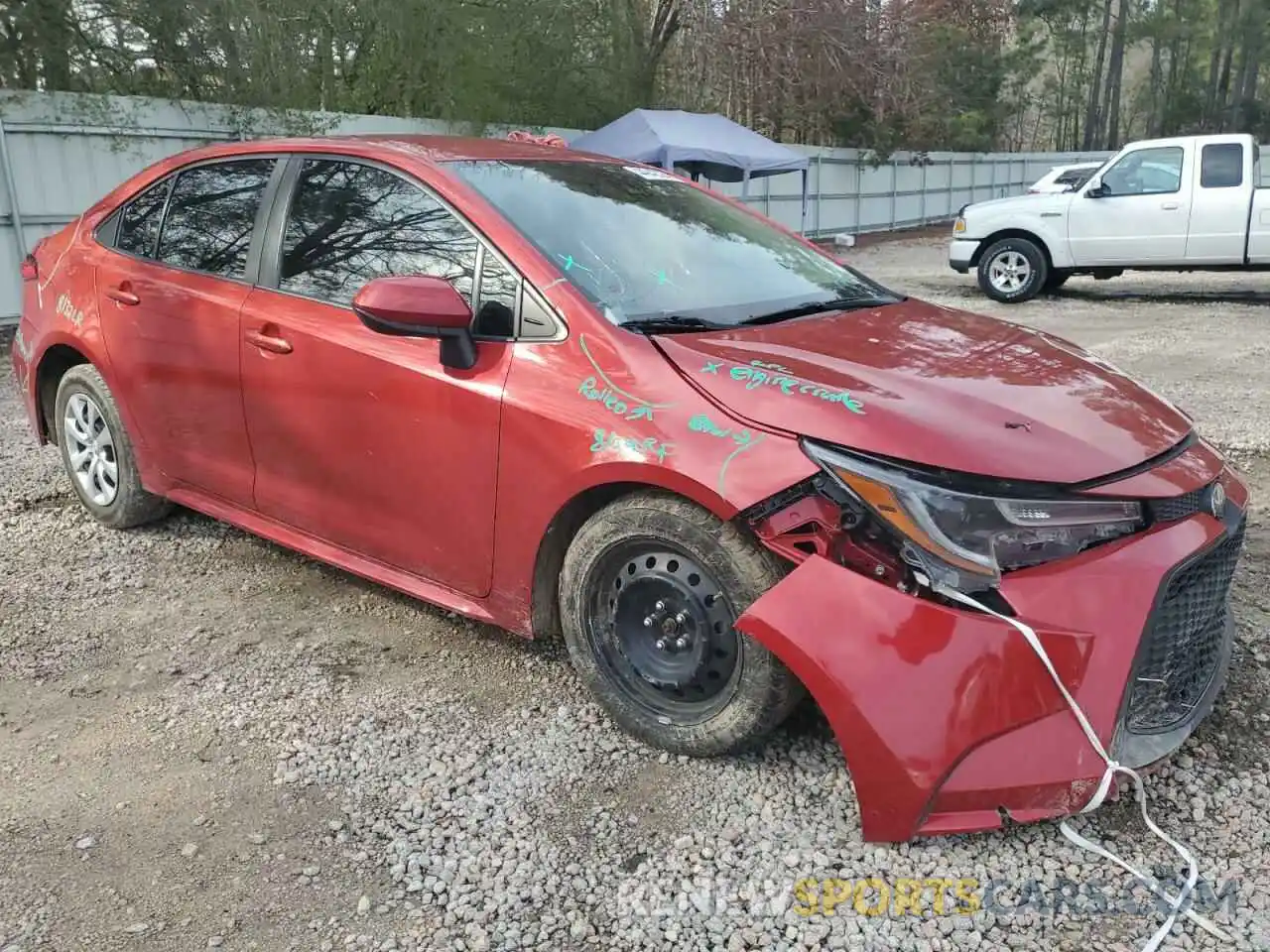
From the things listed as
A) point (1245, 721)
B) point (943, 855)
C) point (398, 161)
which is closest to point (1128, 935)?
point (943, 855)

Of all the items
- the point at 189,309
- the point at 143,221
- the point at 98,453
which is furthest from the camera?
the point at 98,453

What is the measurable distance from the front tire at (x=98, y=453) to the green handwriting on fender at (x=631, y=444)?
2451mm

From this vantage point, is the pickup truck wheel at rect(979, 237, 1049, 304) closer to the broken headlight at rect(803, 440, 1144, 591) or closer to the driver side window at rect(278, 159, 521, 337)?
the driver side window at rect(278, 159, 521, 337)

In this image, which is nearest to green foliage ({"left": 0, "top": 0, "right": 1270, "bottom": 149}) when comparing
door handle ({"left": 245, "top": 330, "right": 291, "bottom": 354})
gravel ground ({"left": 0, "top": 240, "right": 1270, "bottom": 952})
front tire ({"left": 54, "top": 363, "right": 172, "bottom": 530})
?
front tire ({"left": 54, "top": 363, "right": 172, "bottom": 530})

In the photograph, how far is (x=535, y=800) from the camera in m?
2.74

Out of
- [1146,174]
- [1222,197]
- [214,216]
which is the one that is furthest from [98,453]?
[1222,197]

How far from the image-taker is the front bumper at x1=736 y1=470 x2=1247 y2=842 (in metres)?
2.29

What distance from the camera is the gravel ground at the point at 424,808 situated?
2.30 metres

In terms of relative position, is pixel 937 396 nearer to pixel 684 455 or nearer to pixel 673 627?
pixel 684 455

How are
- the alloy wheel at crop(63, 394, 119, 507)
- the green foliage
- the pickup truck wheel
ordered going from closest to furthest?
1. the alloy wheel at crop(63, 394, 119, 507)
2. the green foliage
3. the pickup truck wheel

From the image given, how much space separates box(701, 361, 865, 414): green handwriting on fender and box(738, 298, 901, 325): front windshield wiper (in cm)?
45

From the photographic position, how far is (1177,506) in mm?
2609

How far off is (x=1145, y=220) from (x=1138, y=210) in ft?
0.45

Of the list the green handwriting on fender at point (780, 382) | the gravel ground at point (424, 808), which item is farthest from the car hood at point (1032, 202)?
the green handwriting on fender at point (780, 382)
